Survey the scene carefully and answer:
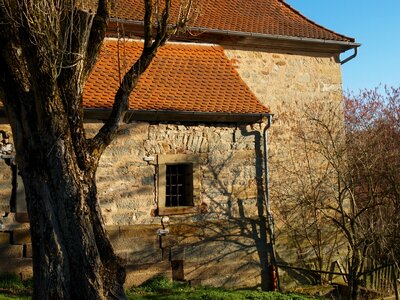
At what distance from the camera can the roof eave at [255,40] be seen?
9.51 m

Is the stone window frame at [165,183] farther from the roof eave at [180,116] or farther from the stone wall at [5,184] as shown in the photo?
the stone wall at [5,184]

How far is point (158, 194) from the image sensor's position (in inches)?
320

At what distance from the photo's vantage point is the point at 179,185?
28.0ft

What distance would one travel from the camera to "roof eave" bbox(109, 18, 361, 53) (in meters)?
9.51

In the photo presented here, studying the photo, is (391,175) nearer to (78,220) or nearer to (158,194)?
(158,194)

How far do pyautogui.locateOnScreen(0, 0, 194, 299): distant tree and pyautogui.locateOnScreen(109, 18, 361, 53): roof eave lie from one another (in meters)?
4.32

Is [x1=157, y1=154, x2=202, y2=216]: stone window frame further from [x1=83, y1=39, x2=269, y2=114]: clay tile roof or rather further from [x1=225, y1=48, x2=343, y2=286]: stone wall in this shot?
[x1=225, y1=48, x2=343, y2=286]: stone wall

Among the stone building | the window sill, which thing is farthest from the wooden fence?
the window sill

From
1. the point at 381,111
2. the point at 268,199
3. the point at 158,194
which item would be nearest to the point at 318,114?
the point at 268,199

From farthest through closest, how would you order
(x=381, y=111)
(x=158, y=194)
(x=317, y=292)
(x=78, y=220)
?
(x=381, y=111)
(x=317, y=292)
(x=158, y=194)
(x=78, y=220)

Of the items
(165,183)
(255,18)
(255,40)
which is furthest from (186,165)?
(255,18)

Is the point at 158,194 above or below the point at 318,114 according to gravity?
below

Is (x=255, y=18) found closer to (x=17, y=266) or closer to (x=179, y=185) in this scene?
(x=179, y=185)

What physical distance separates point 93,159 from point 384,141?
895 centimetres
